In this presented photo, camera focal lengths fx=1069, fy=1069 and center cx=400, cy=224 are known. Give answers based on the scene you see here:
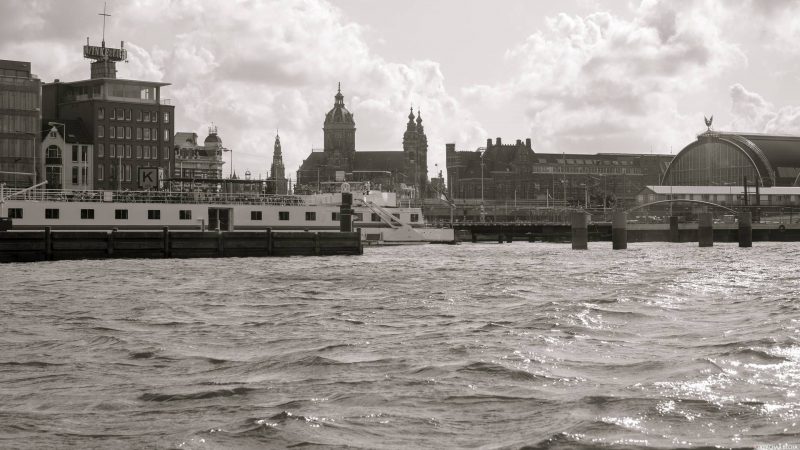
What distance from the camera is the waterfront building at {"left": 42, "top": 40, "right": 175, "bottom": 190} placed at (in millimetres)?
142375

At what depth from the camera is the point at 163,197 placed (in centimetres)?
8338

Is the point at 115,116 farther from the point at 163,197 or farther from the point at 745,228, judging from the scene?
the point at 745,228

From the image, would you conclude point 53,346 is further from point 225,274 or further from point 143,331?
point 225,274

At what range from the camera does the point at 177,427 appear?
600 inches

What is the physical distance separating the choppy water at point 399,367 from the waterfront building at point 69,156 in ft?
338

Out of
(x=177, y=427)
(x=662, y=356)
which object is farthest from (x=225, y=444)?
(x=662, y=356)

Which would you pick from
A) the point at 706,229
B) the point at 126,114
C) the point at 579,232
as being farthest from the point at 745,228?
the point at 126,114

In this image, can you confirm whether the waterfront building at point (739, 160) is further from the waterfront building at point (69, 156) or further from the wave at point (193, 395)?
the wave at point (193, 395)

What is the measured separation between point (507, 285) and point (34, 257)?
3078cm

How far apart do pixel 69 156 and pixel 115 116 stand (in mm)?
8749

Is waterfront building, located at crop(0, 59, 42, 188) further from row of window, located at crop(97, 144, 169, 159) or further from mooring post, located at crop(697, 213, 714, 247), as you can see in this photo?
mooring post, located at crop(697, 213, 714, 247)

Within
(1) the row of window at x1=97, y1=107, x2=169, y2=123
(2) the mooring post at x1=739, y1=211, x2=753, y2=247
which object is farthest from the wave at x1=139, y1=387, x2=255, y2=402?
(1) the row of window at x1=97, y1=107, x2=169, y2=123

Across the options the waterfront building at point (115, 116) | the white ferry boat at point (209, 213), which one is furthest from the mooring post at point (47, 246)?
the waterfront building at point (115, 116)

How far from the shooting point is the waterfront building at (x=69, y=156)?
137250 mm
